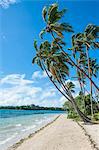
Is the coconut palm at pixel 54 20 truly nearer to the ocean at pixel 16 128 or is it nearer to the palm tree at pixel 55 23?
the palm tree at pixel 55 23

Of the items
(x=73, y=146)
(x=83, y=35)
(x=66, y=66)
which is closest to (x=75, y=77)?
(x=66, y=66)

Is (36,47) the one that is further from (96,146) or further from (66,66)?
(96,146)

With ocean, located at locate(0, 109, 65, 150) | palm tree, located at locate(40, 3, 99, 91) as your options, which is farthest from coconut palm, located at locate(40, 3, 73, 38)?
ocean, located at locate(0, 109, 65, 150)

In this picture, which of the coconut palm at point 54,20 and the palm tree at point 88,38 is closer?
the coconut palm at point 54,20

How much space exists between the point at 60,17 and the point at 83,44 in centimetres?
808

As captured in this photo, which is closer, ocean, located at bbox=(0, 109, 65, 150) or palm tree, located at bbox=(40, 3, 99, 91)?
ocean, located at bbox=(0, 109, 65, 150)

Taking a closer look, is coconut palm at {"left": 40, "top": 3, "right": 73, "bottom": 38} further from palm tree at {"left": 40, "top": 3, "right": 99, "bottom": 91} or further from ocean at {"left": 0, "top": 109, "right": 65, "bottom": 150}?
ocean at {"left": 0, "top": 109, "right": 65, "bottom": 150}

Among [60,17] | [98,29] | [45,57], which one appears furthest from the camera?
[45,57]

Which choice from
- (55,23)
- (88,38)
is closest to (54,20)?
(55,23)

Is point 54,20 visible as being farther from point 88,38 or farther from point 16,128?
point 16,128

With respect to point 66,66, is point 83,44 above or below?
above

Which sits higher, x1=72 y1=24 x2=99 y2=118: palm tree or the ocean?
x1=72 y1=24 x2=99 y2=118: palm tree

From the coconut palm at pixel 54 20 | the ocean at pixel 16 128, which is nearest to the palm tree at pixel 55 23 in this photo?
the coconut palm at pixel 54 20

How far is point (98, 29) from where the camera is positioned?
1280 inches
